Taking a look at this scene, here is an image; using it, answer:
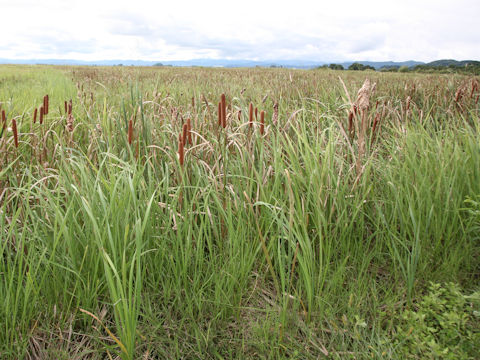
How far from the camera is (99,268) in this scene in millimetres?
1553

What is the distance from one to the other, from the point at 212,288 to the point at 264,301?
0.26 meters

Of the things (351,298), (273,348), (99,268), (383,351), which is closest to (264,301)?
(273,348)

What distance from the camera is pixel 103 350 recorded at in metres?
1.39

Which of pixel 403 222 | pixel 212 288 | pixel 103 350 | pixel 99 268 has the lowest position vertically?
pixel 103 350

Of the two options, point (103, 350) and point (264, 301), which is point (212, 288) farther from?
point (103, 350)

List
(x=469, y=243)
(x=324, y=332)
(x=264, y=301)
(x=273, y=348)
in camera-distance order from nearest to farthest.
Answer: (x=273, y=348) → (x=324, y=332) → (x=264, y=301) → (x=469, y=243)

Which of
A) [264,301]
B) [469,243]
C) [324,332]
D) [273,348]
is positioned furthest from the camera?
[469,243]

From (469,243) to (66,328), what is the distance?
83.1 inches

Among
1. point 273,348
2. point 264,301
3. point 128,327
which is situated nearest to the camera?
point 128,327

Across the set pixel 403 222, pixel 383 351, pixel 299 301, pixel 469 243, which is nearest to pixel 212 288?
pixel 299 301

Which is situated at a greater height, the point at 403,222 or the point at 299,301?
the point at 403,222

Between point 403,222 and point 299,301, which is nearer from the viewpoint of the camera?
point 299,301

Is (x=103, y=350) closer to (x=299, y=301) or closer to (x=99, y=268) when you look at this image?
(x=99, y=268)

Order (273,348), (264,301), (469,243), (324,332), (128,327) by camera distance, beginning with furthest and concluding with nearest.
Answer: (469,243)
(264,301)
(324,332)
(273,348)
(128,327)
